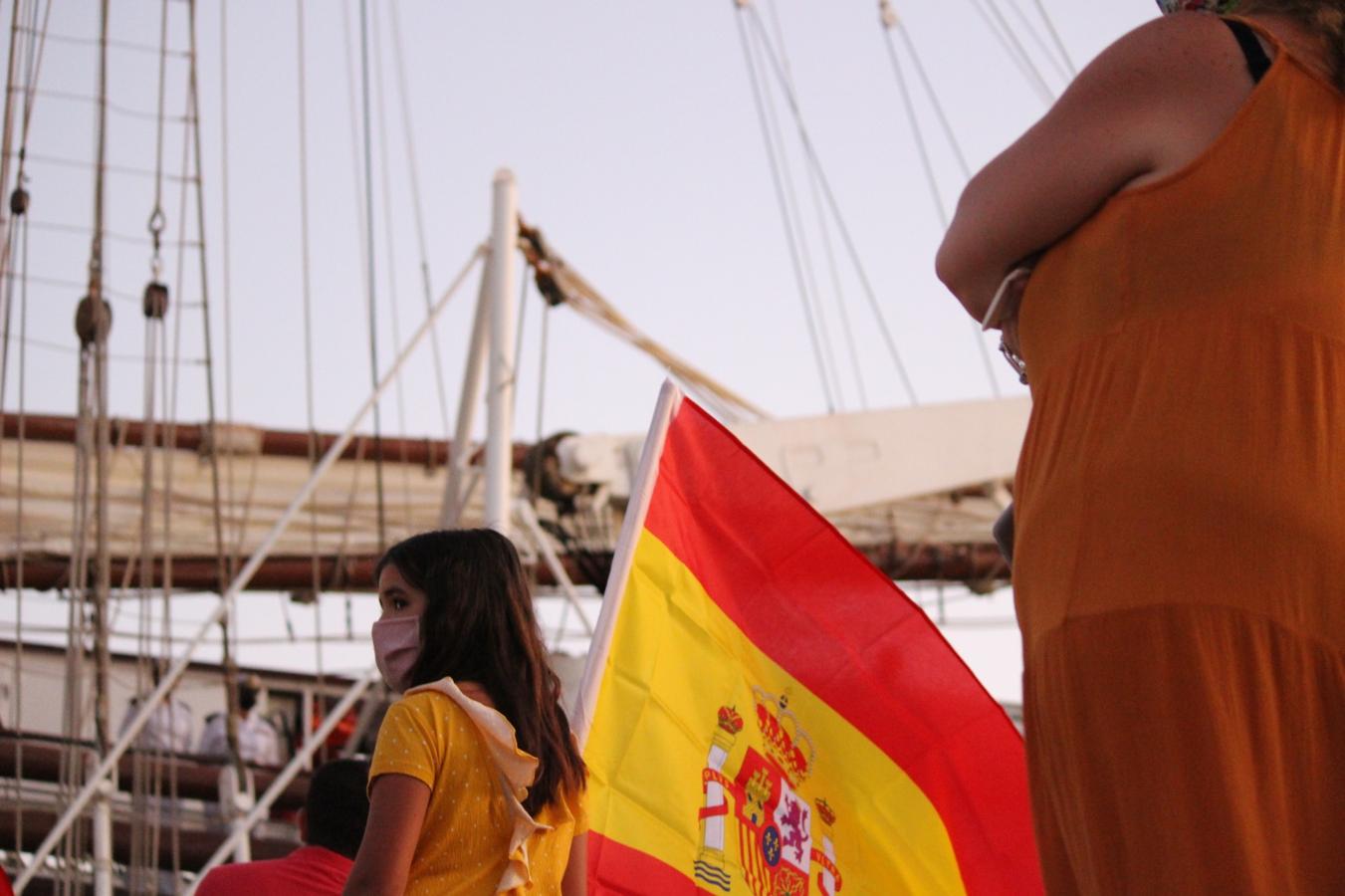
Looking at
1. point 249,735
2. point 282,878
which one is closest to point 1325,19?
point 282,878

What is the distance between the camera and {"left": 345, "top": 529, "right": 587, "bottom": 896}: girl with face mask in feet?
7.11

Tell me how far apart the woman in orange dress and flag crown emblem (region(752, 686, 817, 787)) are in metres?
1.70

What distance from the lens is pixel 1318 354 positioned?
1.52m

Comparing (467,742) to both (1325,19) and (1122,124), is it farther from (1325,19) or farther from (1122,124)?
(1325,19)

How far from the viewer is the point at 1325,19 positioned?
1.62 meters

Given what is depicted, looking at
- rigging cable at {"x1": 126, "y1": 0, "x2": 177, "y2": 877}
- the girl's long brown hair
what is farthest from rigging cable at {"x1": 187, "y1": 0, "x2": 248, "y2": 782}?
the girl's long brown hair

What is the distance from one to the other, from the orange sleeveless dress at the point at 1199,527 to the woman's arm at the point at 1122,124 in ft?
0.08

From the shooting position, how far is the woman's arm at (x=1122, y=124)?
158 centimetres

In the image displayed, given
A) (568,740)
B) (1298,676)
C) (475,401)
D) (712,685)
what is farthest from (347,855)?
(475,401)

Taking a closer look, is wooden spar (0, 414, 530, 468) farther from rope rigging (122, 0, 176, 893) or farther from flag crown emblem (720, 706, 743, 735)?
flag crown emblem (720, 706, 743, 735)

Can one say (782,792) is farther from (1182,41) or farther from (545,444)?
(545,444)

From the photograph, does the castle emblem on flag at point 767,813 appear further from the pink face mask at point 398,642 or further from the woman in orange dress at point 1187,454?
the woman in orange dress at point 1187,454

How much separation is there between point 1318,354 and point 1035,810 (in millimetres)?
432

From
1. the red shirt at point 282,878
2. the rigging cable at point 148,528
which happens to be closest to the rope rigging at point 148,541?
the rigging cable at point 148,528
